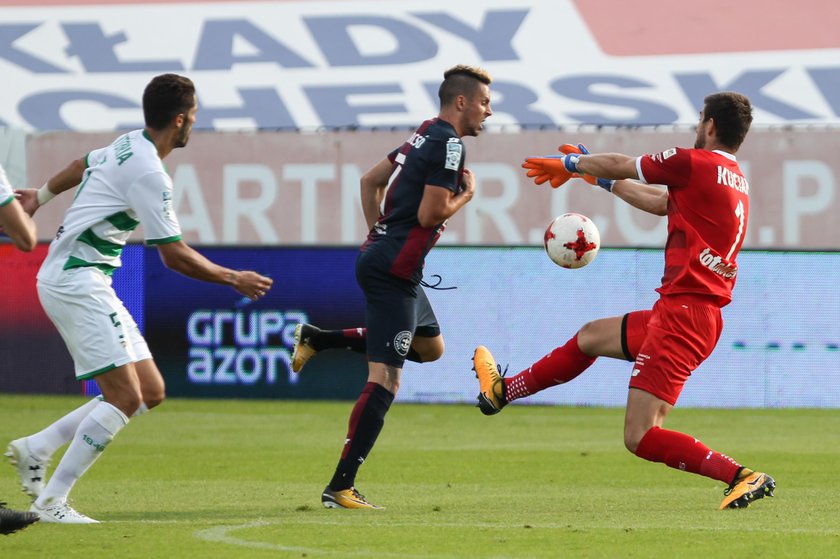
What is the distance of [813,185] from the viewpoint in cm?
2511

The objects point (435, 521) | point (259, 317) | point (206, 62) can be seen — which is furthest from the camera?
point (206, 62)

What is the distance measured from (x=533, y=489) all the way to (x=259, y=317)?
372 inches

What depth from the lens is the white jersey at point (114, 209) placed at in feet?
22.7

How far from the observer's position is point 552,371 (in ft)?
27.9

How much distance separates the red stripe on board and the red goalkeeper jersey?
21120 millimetres

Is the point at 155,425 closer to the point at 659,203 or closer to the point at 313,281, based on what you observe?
the point at 313,281

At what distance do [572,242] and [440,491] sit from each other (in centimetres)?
186

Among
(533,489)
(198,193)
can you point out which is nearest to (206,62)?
(198,193)

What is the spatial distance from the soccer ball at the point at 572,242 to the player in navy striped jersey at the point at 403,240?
1.41 meters

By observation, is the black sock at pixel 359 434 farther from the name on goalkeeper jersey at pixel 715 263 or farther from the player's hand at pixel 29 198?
the player's hand at pixel 29 198

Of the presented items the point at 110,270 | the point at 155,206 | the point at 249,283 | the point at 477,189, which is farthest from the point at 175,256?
the point at 477,189

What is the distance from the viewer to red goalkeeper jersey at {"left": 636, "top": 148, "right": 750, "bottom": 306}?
7699 mm

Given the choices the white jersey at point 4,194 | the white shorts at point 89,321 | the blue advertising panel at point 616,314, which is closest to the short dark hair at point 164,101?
the white shorts at point 89,321

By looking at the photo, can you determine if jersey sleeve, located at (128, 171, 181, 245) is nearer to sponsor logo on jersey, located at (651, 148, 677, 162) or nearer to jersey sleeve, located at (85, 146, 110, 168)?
jersey sleeve, located at (85, 146, 110, 168)
